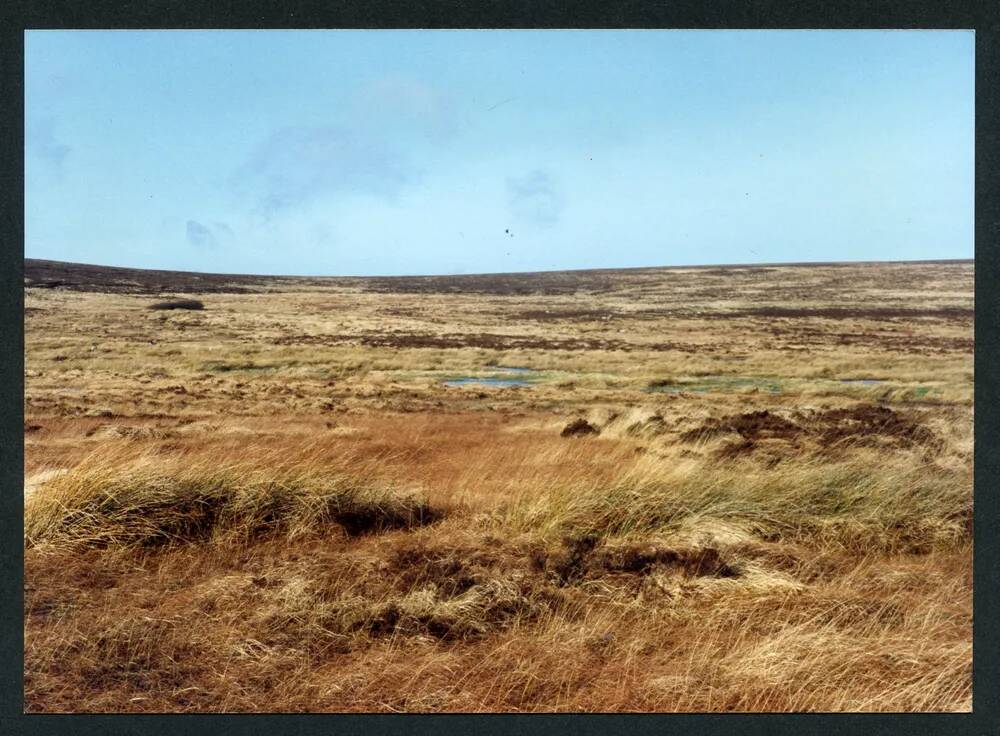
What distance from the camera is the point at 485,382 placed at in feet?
64.3

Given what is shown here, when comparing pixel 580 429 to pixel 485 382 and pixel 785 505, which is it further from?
pixel 485 382

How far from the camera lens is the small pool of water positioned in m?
19.0

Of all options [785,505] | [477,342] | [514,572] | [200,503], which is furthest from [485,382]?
[514,572]

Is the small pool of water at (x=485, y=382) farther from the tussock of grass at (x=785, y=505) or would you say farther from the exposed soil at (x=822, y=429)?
the tussock of grass at (x=785, y=505)

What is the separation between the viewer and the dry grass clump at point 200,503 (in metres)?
4.62

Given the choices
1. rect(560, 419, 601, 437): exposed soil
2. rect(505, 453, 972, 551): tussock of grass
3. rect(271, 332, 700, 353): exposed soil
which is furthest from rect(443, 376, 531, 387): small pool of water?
rect(505, 453, 972, 551): tussock of grass

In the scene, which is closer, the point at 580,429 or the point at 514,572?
the point at 514,572

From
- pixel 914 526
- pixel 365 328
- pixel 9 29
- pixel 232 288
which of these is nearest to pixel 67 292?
pixel 232 288

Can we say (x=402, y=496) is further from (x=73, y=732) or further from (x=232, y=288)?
(x=232, y=288)

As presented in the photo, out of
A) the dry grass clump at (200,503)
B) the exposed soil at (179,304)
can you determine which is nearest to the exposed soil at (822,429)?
the dry grass clump at (200,503)

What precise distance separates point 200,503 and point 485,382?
1482 centimetres

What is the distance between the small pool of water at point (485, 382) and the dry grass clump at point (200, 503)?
13.5 m

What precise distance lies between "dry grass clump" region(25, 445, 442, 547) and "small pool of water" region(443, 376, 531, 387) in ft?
44.3
